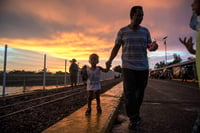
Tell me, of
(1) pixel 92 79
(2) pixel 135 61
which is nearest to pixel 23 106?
(1) pixel 92 79

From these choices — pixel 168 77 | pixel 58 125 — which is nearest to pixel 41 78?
pixel 58 125

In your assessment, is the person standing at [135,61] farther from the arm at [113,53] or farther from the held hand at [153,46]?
the arm at [113,53]

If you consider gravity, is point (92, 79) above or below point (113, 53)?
below

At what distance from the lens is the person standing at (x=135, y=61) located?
3387 mm

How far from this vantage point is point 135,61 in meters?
3.39

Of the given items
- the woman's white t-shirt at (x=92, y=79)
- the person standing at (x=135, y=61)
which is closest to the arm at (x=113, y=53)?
the person standing at (x=135, y=61)

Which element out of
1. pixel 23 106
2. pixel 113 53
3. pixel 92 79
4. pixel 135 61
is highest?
pixel 113 53

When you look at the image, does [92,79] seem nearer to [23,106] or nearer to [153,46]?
[153,46]

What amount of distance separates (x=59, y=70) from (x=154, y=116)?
13437mm

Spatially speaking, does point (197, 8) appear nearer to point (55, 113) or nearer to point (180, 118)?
point (180, 118)

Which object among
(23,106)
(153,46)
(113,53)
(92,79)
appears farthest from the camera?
(23,106)

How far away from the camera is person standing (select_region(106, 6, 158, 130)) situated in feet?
11.1

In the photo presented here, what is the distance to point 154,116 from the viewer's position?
4.63 meters

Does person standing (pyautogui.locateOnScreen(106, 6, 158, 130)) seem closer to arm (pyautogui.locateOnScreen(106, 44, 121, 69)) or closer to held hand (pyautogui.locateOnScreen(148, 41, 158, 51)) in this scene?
held hand (pyautogui.locateOnScreen(148, 41, 158, 51))
